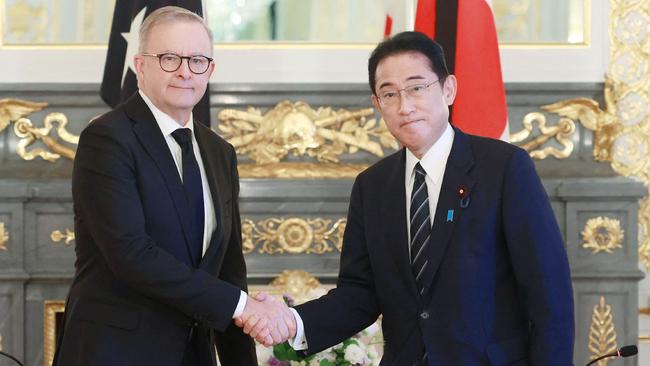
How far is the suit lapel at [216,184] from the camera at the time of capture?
2516 mm

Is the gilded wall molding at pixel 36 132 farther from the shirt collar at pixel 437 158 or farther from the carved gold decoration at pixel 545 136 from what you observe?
the shirt collar at pixel 437 158

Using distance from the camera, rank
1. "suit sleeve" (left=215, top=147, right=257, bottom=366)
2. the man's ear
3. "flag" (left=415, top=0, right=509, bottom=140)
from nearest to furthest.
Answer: the man's ear → "suit sleeve" (left=215, top=147, right=257, bottom=366) → "flag" (left=415, top=0, right=509, bottom=140)

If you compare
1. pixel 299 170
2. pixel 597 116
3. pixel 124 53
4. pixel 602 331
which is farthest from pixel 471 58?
pixel 124 53

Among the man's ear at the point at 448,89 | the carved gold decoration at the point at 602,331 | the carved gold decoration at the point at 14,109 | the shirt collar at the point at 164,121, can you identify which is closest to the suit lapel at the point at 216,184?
the shirt collar at the point at 164,121

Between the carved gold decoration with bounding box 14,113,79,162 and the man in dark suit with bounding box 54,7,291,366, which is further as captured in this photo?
Result: the carved gold decoration with bounding box 14,113,79,162

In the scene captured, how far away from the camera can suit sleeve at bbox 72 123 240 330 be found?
2381 millimetres

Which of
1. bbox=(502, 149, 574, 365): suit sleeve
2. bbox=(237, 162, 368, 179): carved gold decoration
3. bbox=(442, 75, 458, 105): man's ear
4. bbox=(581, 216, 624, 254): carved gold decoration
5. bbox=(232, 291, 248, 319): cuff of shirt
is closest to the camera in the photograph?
bbox=(502, 149, 574, 365): suit sleeve

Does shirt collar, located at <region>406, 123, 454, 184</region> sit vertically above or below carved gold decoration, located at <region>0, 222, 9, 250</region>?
above

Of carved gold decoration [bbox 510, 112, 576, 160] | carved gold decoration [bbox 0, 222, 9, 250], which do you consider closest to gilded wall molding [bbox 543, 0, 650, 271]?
carved gold decoration [bbox 510, 112, 576, 160]

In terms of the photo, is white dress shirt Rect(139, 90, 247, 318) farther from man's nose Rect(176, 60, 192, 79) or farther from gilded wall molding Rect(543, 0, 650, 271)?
gilded wall molding Rect(543, 0, 650, 271)

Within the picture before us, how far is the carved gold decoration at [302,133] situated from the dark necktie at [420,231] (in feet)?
7.16

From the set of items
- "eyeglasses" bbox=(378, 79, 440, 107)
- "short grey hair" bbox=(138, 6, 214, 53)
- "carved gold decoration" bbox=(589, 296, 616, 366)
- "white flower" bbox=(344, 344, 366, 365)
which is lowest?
"carved gold decoration" bbox=(589, 296, 616, 366)

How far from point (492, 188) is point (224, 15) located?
2698mm

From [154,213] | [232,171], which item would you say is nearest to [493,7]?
[232,171]
